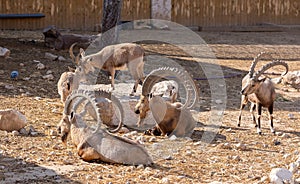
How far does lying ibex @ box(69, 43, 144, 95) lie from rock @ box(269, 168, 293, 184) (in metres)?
4.73

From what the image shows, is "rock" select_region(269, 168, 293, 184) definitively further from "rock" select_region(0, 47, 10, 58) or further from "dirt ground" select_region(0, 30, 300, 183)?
"rock" select_region(0, 47, 10, 58)

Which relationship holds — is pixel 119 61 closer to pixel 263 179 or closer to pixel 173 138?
pixel 173 138

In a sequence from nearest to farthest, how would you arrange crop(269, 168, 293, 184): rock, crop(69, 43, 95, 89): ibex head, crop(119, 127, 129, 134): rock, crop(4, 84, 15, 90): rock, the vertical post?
1. crop(269, 168, 293, 184): rock
2. crop(119, 127, 129, 134): rock
3. crop(69, 43, 95, 89): ibex head
4. crop(4, 84, 15, 90): rock
5. the vertical post

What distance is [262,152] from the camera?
921 centimetres

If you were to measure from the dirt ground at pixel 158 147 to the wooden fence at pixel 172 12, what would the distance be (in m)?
5.84

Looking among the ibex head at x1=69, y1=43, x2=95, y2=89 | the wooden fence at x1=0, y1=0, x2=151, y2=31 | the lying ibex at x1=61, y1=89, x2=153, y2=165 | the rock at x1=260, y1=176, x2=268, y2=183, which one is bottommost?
the rock at x1=260, y1=176, x2=268, y2=183

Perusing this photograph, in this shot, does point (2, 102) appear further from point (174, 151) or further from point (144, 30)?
point (144, 30)

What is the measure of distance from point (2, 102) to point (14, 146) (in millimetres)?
2716

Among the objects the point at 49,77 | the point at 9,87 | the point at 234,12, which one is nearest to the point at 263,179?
the point at 9,87

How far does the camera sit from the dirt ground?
308 inches

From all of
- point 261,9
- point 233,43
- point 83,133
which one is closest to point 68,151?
point 83,133

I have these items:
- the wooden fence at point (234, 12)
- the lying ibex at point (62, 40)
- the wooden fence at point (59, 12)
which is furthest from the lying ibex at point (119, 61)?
the wooden fence at point (234, 12)

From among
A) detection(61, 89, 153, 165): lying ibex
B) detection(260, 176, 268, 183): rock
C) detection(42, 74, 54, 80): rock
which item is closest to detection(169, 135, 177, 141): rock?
detection(61, 89, 153, 165): lying ibex

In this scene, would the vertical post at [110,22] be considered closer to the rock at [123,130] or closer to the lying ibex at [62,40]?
the lying ibex at [62,40]
